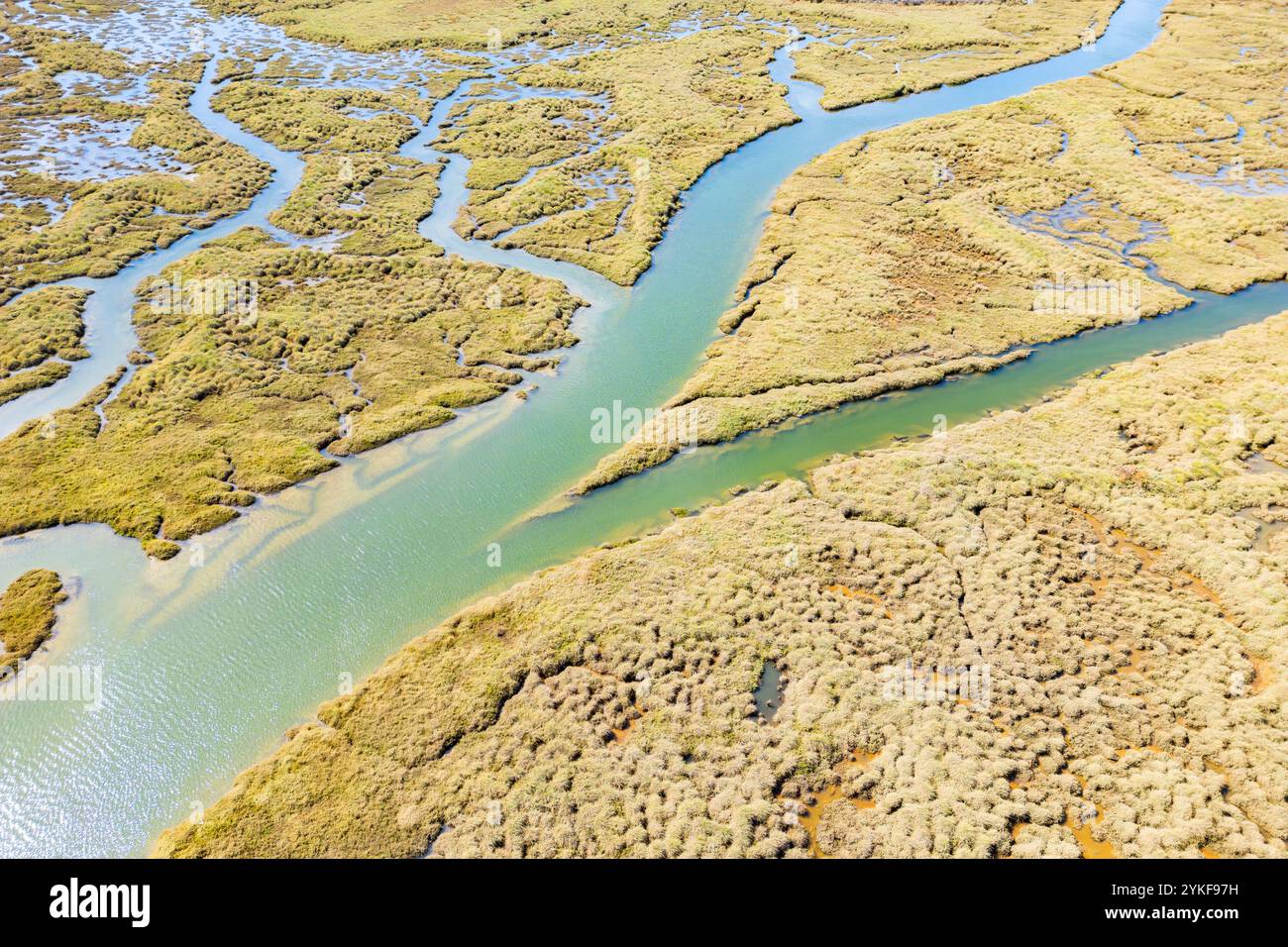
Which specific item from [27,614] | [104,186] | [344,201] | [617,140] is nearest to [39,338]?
[27,614]

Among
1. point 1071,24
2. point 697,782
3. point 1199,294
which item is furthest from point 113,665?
point 1071,24

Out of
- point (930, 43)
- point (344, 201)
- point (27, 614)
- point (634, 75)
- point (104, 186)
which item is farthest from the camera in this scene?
point (930, 43)

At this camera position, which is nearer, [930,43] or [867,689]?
[867,689]

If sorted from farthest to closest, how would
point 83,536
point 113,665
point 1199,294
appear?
point 1199,294 → point 83,536 → point 113,665

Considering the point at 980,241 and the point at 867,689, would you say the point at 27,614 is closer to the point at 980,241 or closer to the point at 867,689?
the point at 867,689

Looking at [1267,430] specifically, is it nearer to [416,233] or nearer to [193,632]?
[193,632]

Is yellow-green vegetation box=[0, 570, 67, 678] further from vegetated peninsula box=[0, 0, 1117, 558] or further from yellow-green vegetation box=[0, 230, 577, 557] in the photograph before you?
vegetated peninsula box=[0, 0, 1117, 558]

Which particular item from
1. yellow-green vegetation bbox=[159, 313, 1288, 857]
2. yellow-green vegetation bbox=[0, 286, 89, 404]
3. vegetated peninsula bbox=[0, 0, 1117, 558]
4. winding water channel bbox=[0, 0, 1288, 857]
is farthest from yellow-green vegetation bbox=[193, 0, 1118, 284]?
yellow-green vegetation bbox=[159, 313, 1288, 857]
